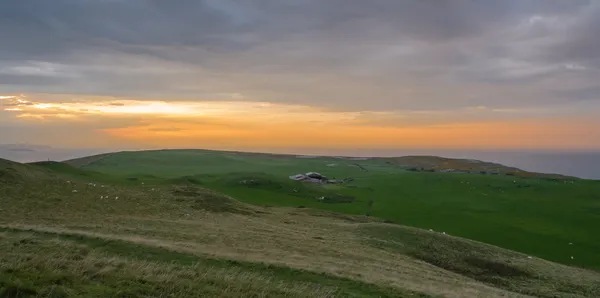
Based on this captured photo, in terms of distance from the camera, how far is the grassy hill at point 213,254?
13.1 meters

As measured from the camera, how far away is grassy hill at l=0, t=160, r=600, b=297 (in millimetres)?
13109

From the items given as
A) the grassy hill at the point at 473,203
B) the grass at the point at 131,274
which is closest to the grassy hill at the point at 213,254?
the grass at the point at 131,274

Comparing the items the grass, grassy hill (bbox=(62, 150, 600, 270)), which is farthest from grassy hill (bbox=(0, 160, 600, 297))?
grassy hill (bbox=(62, 150, 600, 270))

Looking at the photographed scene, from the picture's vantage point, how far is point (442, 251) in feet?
112

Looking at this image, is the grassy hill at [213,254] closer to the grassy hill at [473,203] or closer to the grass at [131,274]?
the grass at [131,274]

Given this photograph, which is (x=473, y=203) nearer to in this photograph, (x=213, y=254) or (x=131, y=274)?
(x=213, y=254)

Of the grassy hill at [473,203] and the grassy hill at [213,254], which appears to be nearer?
the grassy hill at [213,254]

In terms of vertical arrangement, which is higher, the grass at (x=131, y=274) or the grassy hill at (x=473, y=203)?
the grass at (x=131, y=274)

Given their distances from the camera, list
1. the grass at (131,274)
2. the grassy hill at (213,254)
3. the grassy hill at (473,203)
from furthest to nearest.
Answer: the grassy hill at (473,203) → the grassy hill at (213,254) → the grass at (131,274)

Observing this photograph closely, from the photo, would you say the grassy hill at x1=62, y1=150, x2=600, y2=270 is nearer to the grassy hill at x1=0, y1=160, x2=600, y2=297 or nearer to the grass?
the grassy hill at x1=0, y1=160, x2=600, y2=297

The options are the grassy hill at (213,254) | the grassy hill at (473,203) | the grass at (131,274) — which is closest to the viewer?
the grass at (131,274)

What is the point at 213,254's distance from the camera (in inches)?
783

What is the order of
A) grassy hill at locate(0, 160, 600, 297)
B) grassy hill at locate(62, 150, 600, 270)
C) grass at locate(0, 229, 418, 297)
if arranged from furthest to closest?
grassy hill at locate(62, 150, 600, 270)
grassy hill at locate(0, 160, 600, 297)
grass at locate(0, 229, 418, 297)

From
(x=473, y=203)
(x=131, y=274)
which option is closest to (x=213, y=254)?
(x=131, y=274)
